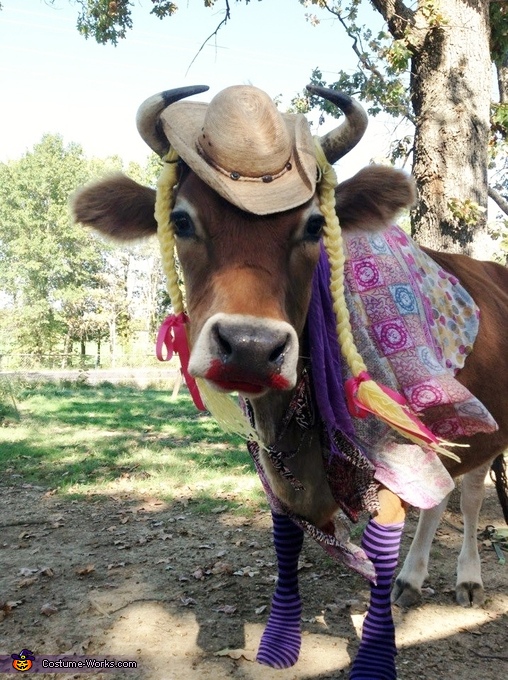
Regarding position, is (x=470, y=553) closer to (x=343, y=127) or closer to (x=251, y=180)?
(x=343, y=127)

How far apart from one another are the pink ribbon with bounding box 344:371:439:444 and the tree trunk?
3525mm

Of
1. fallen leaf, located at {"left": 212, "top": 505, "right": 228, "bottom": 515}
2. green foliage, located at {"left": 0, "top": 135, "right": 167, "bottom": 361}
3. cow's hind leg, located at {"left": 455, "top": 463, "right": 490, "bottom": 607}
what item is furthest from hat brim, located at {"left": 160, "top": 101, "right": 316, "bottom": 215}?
green foliage, located at {"left": 0, "top": 135, "right": 167, "bottom": 361}

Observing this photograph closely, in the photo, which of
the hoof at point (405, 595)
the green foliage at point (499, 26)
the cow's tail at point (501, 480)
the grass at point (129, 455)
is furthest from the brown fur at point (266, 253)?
the green foliage at point (499, 26)

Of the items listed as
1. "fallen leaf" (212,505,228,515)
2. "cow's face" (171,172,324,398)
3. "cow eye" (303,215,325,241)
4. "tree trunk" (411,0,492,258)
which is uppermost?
"tree trunk" (411,0,492,258)

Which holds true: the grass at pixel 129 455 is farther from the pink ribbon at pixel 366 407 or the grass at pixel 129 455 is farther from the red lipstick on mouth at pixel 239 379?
the red lipstick on mouth at pixel 239 379

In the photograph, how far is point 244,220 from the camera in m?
2.16

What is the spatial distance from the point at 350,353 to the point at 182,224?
2.76 feet

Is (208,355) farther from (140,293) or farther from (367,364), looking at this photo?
(140,293)

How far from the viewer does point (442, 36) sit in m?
5.76

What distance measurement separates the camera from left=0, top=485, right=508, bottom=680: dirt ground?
3.18m

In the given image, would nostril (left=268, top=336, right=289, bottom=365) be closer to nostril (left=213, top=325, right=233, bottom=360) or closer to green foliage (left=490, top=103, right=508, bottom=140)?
nostril (left=213, top=325, right=233, bottom=360)

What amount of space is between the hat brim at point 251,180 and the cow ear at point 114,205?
36 cm

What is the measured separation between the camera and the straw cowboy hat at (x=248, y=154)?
2.14 metres

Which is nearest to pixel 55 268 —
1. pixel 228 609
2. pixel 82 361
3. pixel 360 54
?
pixel 82 361
